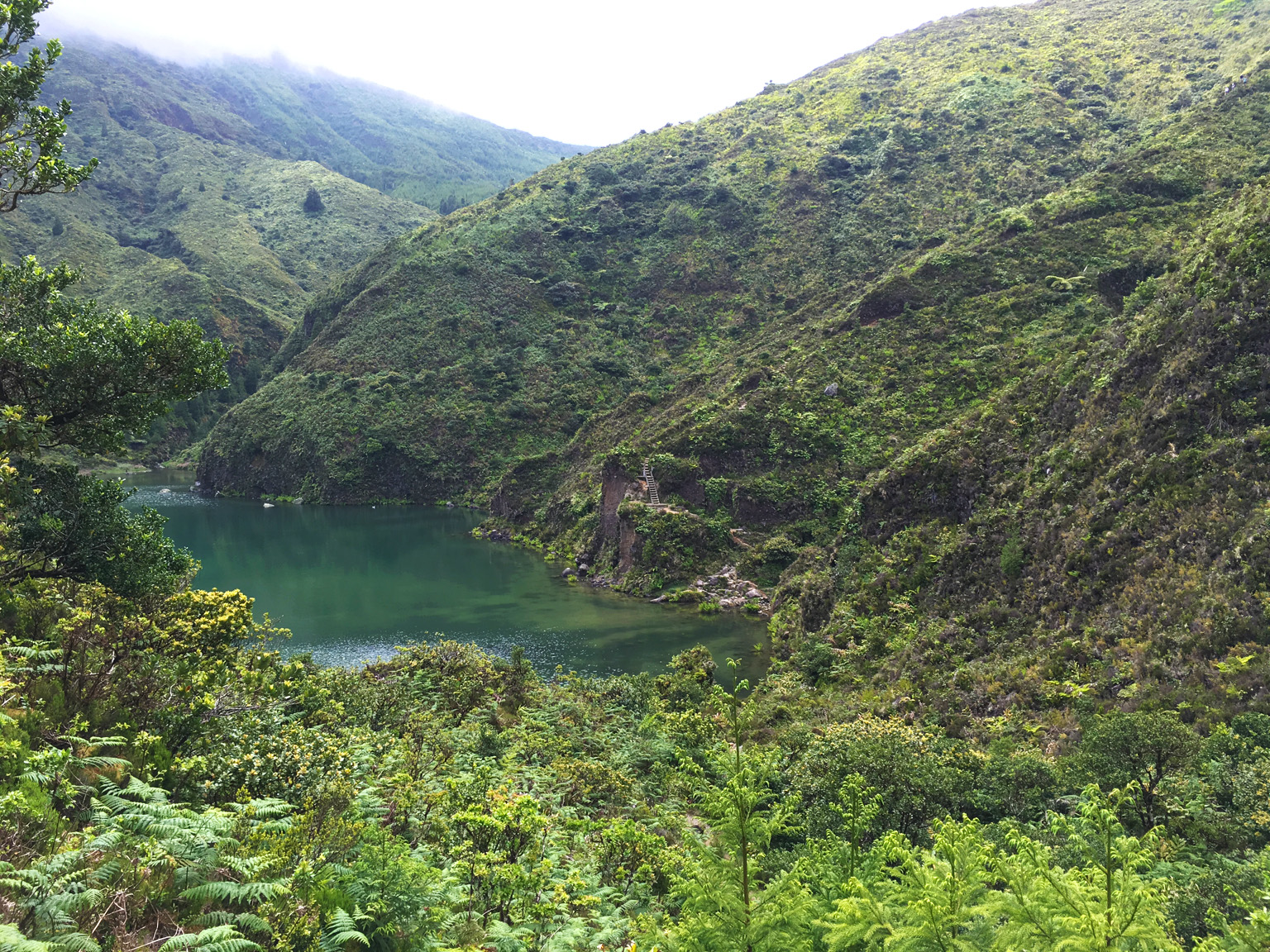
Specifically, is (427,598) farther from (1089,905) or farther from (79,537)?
(1089,905)

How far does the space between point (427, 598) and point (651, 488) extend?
18826 mm

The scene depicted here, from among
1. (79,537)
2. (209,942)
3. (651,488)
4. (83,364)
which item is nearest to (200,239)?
(651,488)

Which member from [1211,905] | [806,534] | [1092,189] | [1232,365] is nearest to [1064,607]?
[1232,365]

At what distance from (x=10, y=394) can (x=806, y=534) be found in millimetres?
45472

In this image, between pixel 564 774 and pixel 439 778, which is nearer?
pixel 439 778

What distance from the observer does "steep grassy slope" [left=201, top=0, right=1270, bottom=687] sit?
31.2 meters

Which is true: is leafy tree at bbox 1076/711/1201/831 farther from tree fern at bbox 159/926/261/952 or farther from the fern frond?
the fern frond

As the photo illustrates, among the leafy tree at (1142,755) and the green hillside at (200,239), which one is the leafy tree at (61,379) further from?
the green hillside at (200,239)

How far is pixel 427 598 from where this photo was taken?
4738 cm

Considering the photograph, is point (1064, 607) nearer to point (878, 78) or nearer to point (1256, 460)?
point (1256, 460)

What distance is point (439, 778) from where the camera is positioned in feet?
41.9

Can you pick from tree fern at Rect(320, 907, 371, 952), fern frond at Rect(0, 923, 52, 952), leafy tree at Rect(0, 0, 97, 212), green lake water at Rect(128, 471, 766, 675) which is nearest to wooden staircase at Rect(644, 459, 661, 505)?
green lake water at Rect(128, 471, 766, 675)

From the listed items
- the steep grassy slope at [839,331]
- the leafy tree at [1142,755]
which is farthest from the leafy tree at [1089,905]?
the steep grassy slope at [839,331]

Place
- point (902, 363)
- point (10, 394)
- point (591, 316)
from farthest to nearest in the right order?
point (591, 316)
point (902, 363)
point (10, 394)
